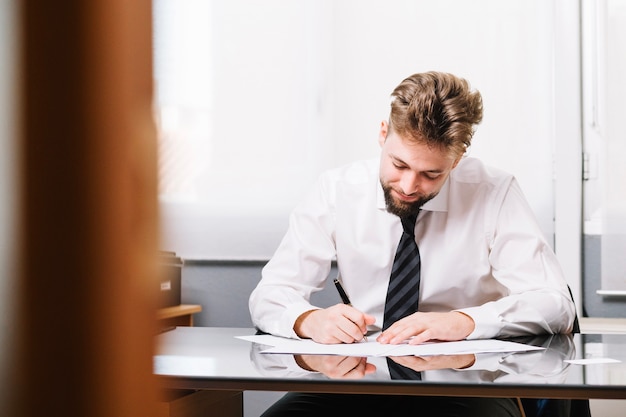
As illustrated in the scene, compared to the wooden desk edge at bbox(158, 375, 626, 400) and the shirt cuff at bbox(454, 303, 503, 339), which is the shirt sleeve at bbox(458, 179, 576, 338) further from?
the wooden desk edge at bbox(158, 375, 626, 400)

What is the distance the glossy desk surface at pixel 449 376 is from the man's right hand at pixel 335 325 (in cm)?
19

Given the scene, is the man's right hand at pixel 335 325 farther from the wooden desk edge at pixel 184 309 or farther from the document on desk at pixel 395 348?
the wooden desk edge at pixel 184 309

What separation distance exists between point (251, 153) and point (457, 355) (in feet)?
5.28

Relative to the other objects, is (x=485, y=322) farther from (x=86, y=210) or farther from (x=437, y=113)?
(x=86, y=210)

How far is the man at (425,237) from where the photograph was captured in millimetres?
1541

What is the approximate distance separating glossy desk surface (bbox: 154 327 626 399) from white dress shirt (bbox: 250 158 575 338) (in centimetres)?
51

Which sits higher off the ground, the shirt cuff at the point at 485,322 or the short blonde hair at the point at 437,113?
the short blonde hair at the point at 437,113

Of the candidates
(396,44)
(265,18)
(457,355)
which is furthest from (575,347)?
(265,18)

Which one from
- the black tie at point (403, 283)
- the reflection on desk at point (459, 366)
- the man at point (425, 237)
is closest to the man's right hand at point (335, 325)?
the man at point (425, 237)

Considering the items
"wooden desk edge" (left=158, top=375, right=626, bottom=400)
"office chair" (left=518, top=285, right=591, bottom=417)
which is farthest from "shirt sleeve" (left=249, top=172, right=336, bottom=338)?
"wooden desk edge" (left=158, top=375, right=626, bottom=400)

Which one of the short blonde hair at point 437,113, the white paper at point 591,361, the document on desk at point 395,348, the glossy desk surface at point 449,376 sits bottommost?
the document on desk at point 395,348

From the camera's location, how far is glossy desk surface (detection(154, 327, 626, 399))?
84 cm

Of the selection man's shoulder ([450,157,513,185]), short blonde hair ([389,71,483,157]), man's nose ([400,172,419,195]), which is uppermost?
short blonde hair ([389,71,483,157])

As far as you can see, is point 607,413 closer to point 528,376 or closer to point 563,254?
point 563,254
